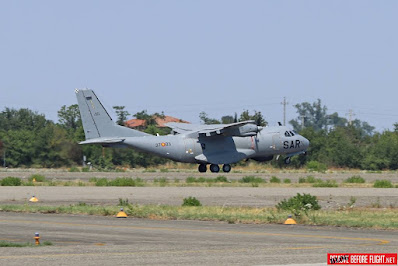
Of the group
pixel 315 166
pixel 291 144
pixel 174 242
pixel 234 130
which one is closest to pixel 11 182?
pixel 234 130

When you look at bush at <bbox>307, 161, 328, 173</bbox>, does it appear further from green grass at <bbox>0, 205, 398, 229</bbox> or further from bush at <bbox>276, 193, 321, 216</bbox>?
bush at <bbox>276, 193, 321, 216</bbox>

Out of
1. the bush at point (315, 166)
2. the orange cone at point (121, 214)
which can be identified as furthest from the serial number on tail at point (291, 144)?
the orange cone at point (121, 214)

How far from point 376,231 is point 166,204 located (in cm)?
1236

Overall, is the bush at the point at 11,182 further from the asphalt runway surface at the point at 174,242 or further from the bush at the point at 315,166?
the bush at the point at 315,166

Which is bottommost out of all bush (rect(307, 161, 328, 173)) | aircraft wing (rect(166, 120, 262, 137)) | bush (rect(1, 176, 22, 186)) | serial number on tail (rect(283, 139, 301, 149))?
bush (rect(1, 176, 22, 186))

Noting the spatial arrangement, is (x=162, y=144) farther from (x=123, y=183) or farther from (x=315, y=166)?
(x=315, y=166)

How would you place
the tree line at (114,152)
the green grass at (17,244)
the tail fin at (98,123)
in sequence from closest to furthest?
1. the green grass at (17,244)
2. the tail fin at (98,123)
3. the tree line at (114,152)

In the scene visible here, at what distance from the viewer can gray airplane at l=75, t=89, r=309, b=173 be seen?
61312 millimetres

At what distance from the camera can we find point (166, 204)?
34625mm

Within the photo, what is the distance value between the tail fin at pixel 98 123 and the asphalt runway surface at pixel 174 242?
3296 centimetres

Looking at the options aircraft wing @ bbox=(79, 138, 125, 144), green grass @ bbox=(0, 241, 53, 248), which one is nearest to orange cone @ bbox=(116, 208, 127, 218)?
green grass @ bbox=(0, 241, 53, 248)

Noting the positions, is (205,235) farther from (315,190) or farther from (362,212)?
(315,190)

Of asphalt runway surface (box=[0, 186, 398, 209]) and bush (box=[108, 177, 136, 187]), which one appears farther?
bush (box=[108, 177, 136, 187])

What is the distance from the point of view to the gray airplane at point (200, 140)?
6131 cm
